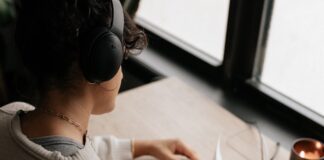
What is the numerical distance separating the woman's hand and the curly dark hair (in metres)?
0.30

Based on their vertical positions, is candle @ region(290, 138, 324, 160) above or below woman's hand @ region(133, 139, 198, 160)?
above

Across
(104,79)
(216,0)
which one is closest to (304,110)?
(216,0)

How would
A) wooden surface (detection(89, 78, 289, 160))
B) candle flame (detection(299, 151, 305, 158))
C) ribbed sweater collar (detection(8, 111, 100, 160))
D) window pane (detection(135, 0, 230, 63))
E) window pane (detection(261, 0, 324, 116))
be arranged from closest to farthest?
ribbed sweater collar (detection(8, 111, 100, 160)), candle flame (detection(299, 151, 305, 158)), wooden surface (detection(89, 78, 289, 160)), window pane (detection(261, 0, 324, 116)), window pane (detection(135, 0, 230, 63))

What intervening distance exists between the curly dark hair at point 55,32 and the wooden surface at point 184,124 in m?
0.36

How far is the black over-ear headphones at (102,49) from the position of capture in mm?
712

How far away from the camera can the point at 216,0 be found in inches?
58.2

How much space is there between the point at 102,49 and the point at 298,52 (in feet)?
2.42

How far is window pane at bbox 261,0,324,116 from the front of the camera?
1.21 m

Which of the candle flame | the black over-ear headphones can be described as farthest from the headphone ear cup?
the candle flame

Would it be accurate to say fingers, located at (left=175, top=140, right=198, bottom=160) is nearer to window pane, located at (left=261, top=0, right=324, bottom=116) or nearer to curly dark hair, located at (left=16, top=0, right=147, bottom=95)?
curly dark hair, located at (left=16, top=0, right=147, bottom=95)

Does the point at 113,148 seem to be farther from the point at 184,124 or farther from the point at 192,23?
the point at 192,23

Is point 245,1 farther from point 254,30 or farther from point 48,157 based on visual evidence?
point 48,157

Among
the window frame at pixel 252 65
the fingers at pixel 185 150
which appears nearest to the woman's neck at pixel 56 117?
the fingers at pixel 185 150

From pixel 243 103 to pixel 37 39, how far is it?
31.3 inches
